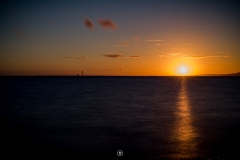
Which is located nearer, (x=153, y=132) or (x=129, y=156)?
(x=129, y=156)

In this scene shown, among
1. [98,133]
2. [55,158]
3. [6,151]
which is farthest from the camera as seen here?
[98,133]

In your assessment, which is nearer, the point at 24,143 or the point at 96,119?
the point at 24,143

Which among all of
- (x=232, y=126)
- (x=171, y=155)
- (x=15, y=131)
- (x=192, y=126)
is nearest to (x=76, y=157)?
(x=171, y=155)

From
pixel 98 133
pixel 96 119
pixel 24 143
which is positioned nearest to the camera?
pixel 24 143

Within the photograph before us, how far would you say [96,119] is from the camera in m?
30.8

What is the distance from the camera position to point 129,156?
16.2 meters

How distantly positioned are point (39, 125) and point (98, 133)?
7.99 metres

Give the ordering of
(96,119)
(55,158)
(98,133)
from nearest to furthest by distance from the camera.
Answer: (55,158) → (98,133) → (96,119)

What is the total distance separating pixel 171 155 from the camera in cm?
1630

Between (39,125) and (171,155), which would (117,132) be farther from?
(39,125)

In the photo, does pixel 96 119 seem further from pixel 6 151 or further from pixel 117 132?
pixel 6 151

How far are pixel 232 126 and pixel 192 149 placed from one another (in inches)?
421

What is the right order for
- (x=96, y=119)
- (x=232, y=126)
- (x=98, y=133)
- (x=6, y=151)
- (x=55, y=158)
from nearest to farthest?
(x=55, y=158), (x=6, y=151), (x=98, y=133), (x=232, y=126), (x=96, y=119)

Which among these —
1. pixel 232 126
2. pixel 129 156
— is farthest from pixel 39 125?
pixel 232 126
